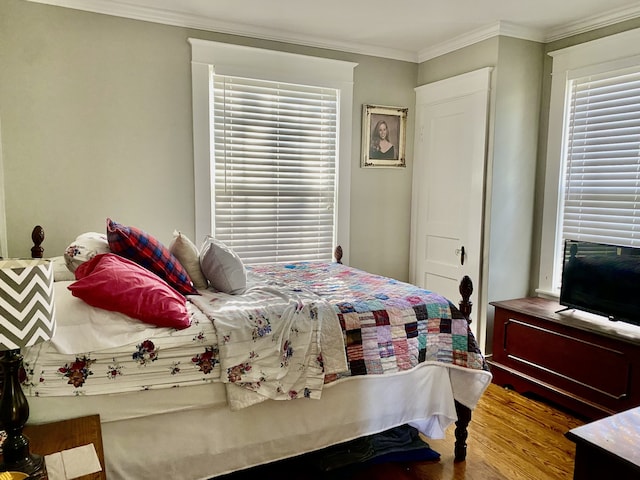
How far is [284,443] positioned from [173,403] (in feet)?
1.82

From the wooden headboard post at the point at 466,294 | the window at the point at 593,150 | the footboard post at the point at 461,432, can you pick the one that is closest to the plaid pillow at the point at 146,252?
the wooden headboard post at the point at 466,294

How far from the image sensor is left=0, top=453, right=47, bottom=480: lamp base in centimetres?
127

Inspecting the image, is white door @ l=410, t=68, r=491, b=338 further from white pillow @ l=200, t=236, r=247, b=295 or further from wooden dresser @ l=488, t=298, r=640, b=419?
white pillow @ l=200, t=236, r=247, b=295

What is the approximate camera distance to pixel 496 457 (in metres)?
2.41

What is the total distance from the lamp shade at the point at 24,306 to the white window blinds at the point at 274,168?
2297 mm

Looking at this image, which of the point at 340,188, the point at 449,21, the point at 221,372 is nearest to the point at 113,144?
the point at 340,188

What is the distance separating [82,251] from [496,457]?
242 centimetres

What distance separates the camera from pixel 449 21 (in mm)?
3359

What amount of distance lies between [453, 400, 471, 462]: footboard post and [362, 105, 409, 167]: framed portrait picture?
7.81 ft

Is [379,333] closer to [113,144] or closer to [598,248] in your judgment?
[598,248]

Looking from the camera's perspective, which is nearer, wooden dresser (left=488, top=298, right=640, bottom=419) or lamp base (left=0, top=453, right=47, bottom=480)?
lamp base (left=0, top=453, right=47, bottom=480)

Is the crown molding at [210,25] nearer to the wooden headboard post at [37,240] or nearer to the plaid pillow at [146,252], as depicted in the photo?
the wooden headboard post at [37,240]

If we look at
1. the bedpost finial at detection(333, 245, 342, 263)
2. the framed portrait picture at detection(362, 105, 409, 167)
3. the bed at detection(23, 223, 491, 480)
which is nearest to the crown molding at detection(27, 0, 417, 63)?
the framed portrait picture at detection(362, 105, 409, 167)

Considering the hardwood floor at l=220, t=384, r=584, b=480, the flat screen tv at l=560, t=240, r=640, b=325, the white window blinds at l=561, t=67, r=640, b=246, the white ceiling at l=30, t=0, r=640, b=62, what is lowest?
the hardwood floor at l=220, t=384, r=584, b=480
